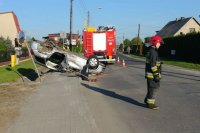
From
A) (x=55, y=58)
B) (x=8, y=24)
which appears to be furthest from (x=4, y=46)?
(x=55, y=58)

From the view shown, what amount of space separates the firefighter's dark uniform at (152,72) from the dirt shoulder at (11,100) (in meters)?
3.19

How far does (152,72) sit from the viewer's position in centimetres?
962

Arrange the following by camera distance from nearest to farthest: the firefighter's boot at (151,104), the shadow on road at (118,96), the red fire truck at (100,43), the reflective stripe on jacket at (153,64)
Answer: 1. the reflective stripe on jacket at (153,64)
2. the firefighter's boot at (151,104)
3. the shadow on road at (118,96)
4. the red fire truck at (100,43)

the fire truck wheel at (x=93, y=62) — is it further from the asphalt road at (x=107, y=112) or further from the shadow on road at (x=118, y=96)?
the asphalt road at (x=107, y=112)

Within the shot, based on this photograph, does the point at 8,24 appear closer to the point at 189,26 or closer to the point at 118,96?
the point at 189,26

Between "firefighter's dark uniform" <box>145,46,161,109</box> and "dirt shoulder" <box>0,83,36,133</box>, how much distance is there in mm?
3193

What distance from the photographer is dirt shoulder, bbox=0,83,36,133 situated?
8.59 m

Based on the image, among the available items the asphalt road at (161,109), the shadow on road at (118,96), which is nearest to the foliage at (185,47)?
the shadow on road at (118,96)

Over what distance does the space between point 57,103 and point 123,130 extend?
3.62m

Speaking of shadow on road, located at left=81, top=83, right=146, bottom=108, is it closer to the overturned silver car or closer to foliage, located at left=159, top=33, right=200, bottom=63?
the overturned silver car

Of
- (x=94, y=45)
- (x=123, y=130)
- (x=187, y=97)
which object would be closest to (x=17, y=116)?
(x=123, y=130)

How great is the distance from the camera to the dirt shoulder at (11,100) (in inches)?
A: 338

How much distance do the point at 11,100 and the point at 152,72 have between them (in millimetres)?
4371

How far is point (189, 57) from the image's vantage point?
42.8 meters
